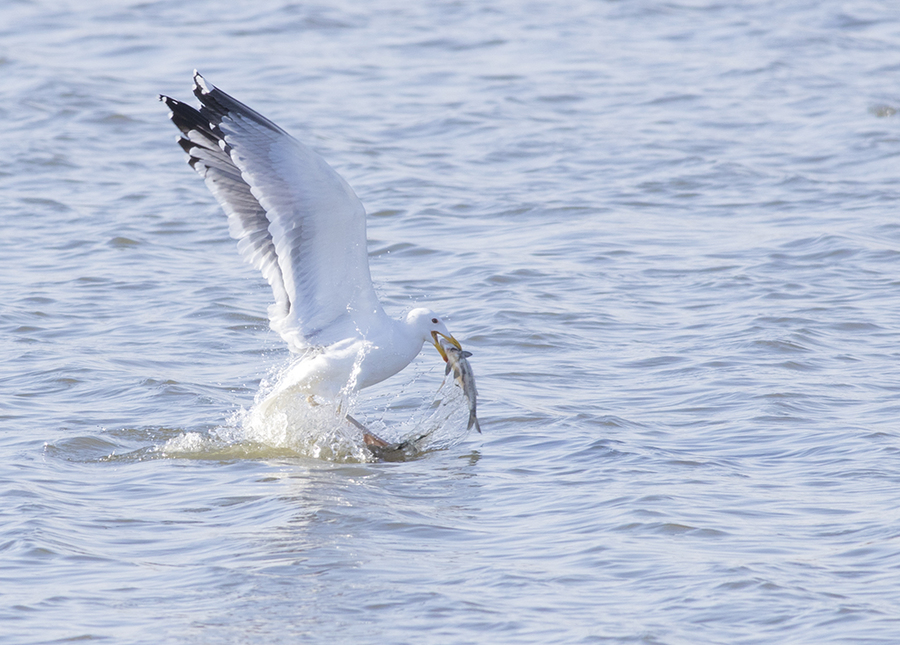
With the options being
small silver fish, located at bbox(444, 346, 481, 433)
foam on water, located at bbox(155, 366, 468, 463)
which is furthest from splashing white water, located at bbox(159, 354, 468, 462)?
small silver fish, located at bbox(444, 346, 481, 433)

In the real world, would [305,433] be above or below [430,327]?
below

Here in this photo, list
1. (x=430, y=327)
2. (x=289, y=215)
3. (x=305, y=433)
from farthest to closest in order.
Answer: (x=305, y=433) → (x=430, y=327) → (x=289, y=215)

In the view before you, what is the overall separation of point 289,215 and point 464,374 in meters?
1.22

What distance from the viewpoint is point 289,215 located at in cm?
703

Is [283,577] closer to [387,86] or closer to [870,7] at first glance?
[387,86]

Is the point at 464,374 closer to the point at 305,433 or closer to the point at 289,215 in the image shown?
the point at 305,433

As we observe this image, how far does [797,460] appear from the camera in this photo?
266 inches

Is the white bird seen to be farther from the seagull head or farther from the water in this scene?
the water

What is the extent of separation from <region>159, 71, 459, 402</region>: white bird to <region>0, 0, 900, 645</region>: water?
1.73 ft

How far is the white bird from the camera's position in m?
6.92

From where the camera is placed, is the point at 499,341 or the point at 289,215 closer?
the point at 289,215

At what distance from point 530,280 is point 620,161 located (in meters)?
3.65

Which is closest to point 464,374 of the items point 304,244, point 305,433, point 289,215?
point 305,433

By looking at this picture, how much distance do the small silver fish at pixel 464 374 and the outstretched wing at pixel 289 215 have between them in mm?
451
